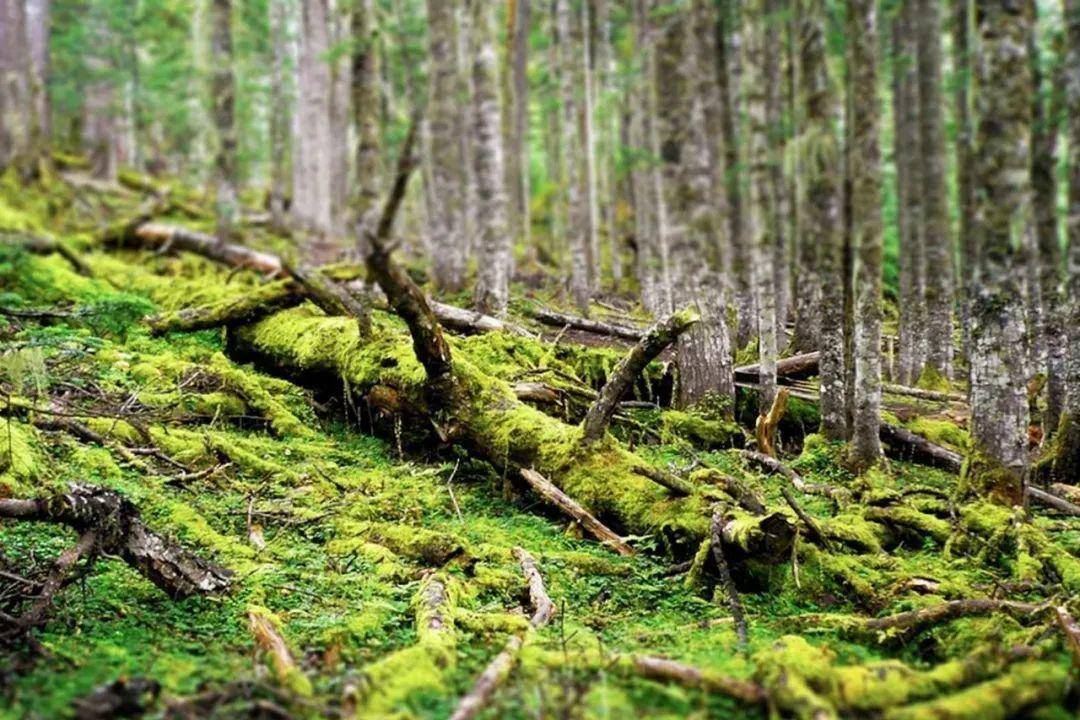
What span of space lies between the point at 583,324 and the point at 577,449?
16.2 ft

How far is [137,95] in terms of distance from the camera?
28.5 meters

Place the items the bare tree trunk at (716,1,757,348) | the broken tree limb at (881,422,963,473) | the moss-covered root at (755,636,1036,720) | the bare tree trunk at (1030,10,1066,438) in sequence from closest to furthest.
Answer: the moss-covered root at (755,636,1036,720) → the bare tree trunk at (1030,10,1066,438) → the broken tree limb at (881,422,963,473) → the bare tree trunk at (716,1,757,348)

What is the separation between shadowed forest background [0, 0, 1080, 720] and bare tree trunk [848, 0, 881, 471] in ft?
0.11

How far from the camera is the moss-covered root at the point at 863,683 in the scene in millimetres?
3131

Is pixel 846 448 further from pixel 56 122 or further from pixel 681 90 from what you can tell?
pixel 56 122

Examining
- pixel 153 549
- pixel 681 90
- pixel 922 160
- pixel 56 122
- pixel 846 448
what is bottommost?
pixel 846 448

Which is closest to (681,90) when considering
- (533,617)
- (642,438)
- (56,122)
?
(642,438)

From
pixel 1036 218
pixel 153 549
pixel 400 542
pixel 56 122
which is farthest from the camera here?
pixel 56 122

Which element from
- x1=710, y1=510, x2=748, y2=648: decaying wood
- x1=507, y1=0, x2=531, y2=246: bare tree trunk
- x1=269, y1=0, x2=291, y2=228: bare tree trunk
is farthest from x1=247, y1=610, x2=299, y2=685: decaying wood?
x1=269, y1=0, x2=291, y2=228: bare tree trunk

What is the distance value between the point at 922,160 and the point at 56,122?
3411 cm

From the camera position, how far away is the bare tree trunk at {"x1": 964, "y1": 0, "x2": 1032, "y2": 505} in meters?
6.06

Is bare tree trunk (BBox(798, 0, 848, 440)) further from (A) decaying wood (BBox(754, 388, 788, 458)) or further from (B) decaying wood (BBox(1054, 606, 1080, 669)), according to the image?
(B) decaying wood (BBox(1054, 606, 1080, 669))

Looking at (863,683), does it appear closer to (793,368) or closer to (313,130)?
(793,368)

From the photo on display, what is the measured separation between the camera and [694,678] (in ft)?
11.2
